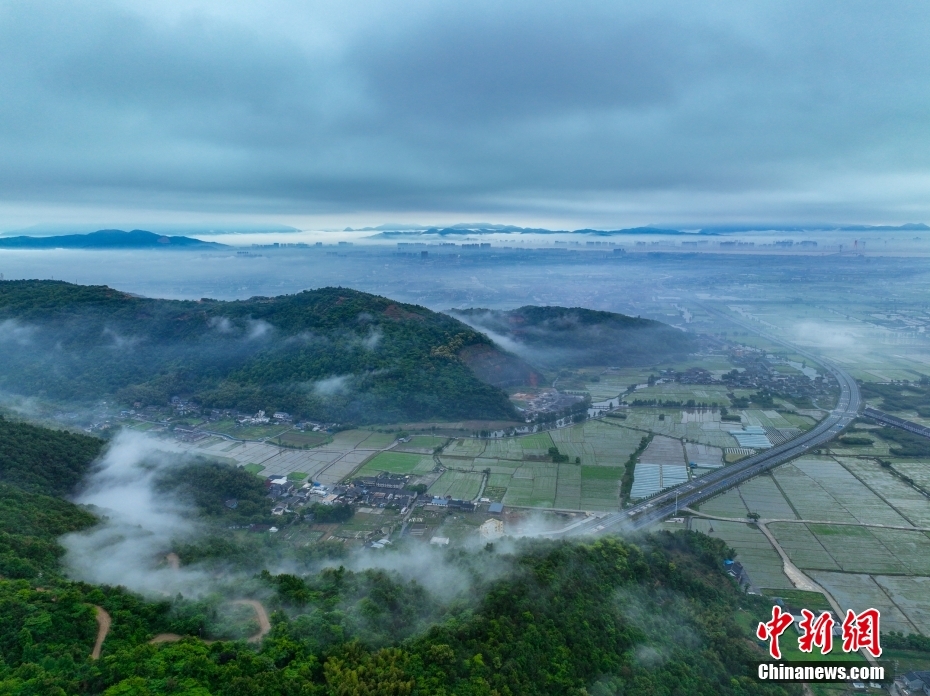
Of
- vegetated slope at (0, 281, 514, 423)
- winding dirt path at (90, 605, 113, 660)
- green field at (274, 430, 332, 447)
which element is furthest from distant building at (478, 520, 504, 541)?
vegetated slope at (0, 281, 514, 423)

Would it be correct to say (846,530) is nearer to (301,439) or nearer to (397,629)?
(397,629)

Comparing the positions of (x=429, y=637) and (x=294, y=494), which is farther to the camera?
(x=294, y=494)

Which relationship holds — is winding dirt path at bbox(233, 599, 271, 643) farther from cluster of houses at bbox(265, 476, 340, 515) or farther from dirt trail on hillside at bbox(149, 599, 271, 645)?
cluster of houses at bbox(265, 476, 340, 515)

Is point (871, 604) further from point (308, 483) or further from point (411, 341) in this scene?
point (411, 341)

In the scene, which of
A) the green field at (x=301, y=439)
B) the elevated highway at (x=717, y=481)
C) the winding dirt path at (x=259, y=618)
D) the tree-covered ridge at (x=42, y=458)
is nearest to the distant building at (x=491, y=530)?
the elevated highway at (x=717, y=481)

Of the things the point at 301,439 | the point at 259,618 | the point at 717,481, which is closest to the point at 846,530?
the point at 717,481

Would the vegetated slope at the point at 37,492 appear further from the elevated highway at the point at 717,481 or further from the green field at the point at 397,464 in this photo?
the elevated highway at the point at 717,481

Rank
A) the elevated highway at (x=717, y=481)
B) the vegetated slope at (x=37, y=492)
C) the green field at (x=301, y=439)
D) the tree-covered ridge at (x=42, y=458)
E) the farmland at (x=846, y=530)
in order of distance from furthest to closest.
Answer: the green field at (x=301, y=439)
the elevated highway at (x=717, y=481)
the tree-covered ridge at (x=42, y=458)
the farmland at (x=846, y=530)
the vegetated slope at (x=37, y=492)
